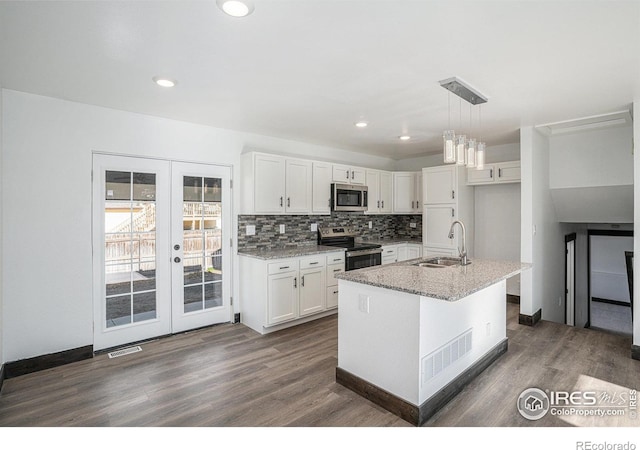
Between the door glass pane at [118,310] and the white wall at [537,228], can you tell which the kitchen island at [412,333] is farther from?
the door glass pane at [118,310]

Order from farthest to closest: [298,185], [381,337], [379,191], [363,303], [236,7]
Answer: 1. [379,191]
2. [298,185]
3. [363,303]
4. [381,337]
5. [236,7]

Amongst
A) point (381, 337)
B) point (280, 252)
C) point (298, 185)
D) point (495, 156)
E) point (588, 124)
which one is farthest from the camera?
point (495, 156)

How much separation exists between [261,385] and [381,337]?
1.06 meters

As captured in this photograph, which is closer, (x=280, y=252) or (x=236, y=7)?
(x=236, y=7)

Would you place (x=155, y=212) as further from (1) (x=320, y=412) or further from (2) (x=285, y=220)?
(1) (x=320, y=412)

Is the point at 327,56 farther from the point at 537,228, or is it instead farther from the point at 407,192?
A: the point at 407,192

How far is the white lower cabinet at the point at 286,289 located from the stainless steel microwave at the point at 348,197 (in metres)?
0.76

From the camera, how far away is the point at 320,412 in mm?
2359

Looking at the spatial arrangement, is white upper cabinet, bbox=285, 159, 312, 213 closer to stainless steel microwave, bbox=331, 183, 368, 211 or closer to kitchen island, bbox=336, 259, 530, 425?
stainless steel microwave, bbox=331, 183, 368, 211

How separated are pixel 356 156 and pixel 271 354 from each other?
3.56 metres

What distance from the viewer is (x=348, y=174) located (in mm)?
5125

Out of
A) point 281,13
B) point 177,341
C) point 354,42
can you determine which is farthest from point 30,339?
point 354,42

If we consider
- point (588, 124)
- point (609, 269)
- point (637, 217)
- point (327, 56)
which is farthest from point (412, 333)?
point (609, 269)

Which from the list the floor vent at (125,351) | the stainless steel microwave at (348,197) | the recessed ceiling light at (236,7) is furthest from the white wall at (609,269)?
the floor vent at (125,351)
